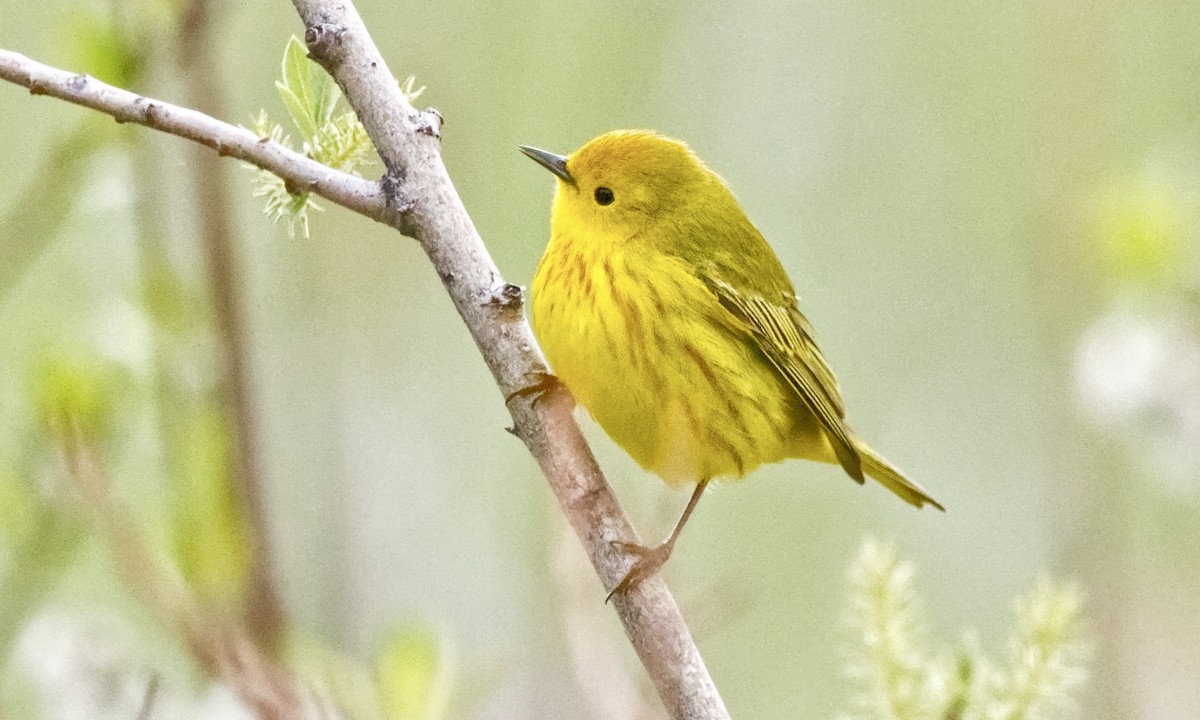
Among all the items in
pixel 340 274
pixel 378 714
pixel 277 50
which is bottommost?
pixel 378 714

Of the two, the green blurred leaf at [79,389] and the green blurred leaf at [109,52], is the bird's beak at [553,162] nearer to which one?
the green blurred leaf at [109,52]

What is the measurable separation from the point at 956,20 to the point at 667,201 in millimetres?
3043

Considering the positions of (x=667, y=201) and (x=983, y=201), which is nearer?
(x=667, y=201)

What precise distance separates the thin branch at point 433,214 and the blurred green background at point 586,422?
77 mm

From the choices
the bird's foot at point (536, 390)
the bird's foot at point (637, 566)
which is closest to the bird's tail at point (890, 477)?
the bird's foot at point (536, 390)

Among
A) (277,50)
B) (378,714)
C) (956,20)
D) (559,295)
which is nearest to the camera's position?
(378,714)

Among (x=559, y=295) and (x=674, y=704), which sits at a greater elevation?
(x=559, y=295)

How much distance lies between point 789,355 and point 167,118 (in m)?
1.98

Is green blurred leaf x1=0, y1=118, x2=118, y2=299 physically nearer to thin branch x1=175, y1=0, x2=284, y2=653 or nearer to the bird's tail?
thin branch x1=175, y1=0, x2=284, y2=653

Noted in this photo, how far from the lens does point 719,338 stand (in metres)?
3.30

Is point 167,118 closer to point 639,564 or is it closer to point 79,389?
point 79,389

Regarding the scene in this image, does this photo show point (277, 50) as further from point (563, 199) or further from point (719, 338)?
point (719, 338)

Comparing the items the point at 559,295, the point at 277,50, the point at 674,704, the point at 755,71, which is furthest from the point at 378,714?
the point at 755,71

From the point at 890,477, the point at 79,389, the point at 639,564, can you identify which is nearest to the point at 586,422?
the point at 890,477
